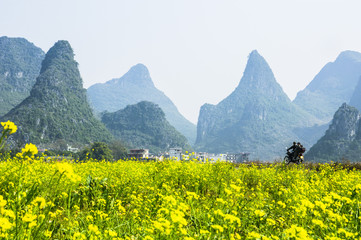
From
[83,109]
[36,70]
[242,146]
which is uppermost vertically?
[36,70]

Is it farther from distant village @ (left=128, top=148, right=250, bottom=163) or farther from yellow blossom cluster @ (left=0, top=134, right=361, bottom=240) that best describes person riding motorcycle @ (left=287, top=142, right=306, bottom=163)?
yellow blossom cluster @ (left=0, top=134, right=361, bottom=240)

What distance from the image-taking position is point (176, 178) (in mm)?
6109

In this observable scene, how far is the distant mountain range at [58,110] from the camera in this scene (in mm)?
93562

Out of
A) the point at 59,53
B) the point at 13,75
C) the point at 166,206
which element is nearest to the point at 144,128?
the point at 59,53

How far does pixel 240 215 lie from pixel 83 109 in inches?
4913

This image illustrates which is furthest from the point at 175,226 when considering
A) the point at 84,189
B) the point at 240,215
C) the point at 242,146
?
the point at 242,146

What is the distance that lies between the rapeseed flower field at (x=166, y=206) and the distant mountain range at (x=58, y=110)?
9048 cm

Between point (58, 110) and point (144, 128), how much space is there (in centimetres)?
5989

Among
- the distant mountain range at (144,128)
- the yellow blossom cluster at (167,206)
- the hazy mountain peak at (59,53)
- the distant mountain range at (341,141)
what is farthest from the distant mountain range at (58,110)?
the yellow blossom cluster at (167,206)

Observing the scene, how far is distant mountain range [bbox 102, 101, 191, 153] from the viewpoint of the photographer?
5950 inches

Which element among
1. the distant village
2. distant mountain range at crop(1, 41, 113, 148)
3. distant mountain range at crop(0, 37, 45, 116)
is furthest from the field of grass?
distant mountain range at crop(0, 37, 45, 116)

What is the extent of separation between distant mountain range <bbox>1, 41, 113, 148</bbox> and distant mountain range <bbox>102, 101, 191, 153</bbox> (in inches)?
1246

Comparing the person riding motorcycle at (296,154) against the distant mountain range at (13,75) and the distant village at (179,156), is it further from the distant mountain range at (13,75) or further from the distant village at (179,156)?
the distant mountain range at (13,75)

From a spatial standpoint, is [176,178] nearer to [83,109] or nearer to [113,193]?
[113,193]
